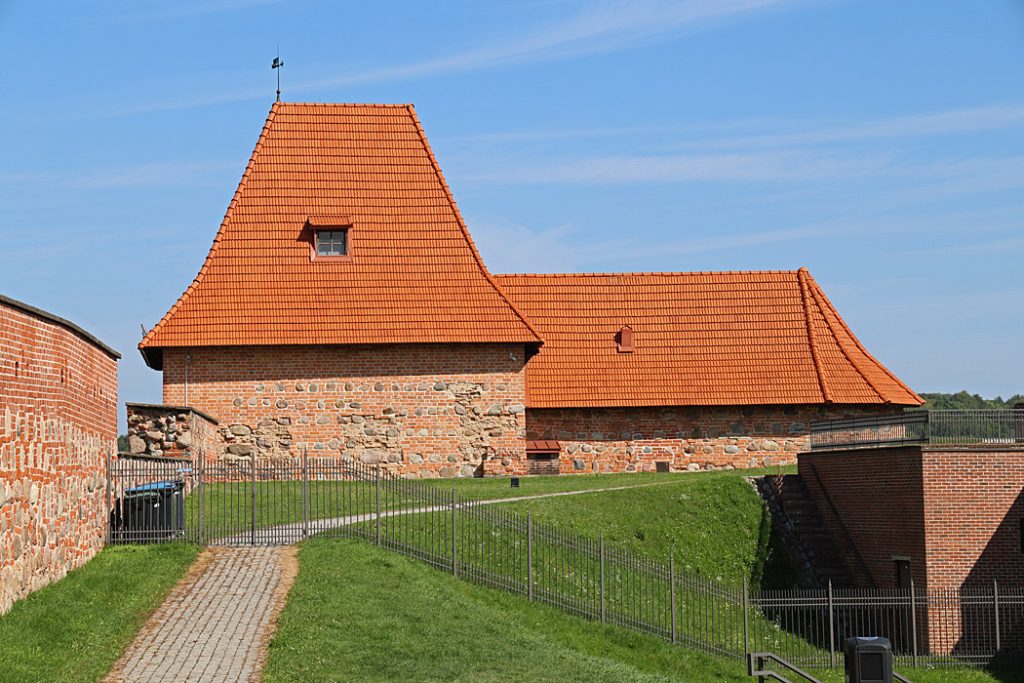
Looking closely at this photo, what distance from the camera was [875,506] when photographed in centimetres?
2697

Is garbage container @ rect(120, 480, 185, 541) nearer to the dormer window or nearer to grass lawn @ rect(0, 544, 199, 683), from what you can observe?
grass lawn @ rect(0, 544, 199, 683)

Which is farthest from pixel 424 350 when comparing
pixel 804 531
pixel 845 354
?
pixel 845 354

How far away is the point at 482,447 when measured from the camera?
31203mm

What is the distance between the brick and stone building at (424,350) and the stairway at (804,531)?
157 inches

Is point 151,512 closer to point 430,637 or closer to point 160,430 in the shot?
point 160,430

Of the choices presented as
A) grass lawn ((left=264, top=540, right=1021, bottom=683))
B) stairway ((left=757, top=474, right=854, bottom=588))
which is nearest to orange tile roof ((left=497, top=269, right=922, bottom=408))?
stairway ((left=757, top=474, right=854, bottom=588))

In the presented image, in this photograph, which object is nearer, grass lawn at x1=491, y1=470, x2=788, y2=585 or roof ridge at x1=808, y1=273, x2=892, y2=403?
grass lawn at x1=491, y1=470, x2=788, y2=585

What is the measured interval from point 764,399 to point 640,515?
8249mm

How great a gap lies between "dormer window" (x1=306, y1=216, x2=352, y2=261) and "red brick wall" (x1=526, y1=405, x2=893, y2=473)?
19.8ft

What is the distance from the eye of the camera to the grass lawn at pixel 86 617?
13648mm

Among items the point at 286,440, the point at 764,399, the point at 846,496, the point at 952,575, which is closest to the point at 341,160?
the point at 286,440

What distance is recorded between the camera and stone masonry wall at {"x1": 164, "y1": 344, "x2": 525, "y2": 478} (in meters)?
30.5

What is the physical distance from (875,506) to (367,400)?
11073 millimetres

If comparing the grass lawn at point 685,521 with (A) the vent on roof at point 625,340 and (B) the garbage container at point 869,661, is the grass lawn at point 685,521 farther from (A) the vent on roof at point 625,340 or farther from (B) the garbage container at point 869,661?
(B) the garbage container at point 869,661
